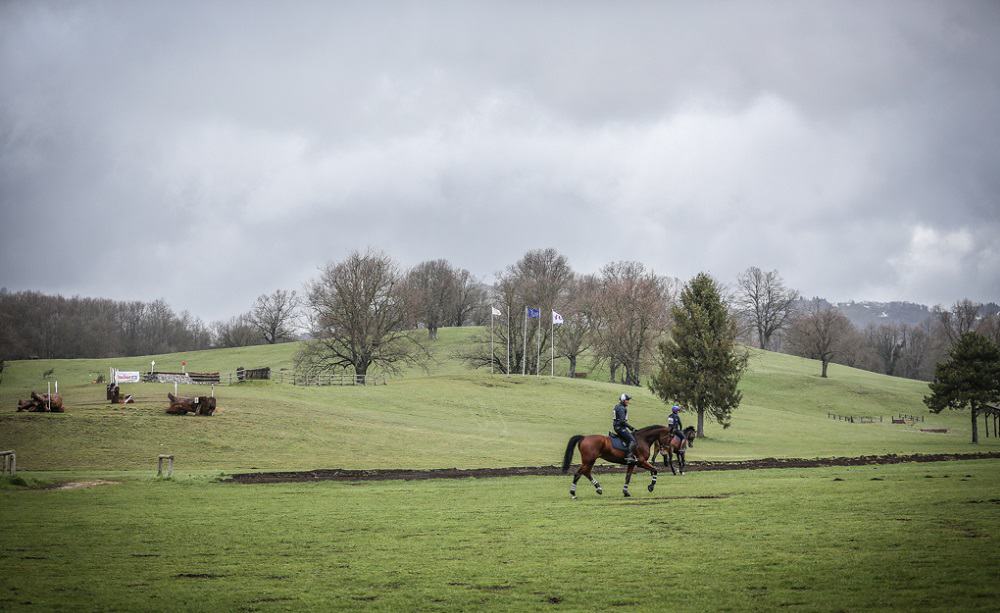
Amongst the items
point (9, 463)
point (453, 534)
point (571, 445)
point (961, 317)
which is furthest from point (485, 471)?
point (961, 317)

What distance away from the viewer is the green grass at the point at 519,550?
1111 cm

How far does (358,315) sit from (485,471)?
5882cm

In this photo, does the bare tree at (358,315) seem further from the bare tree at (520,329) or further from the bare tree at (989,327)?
the bare tree at (989,327)

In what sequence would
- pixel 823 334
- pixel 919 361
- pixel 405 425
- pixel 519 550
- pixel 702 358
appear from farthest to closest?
pixel 919 361 → pixel 823 334 → pixel 702 358 → pixel 405 425 → pixel 519 550

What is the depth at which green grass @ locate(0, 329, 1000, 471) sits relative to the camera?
40.0 m

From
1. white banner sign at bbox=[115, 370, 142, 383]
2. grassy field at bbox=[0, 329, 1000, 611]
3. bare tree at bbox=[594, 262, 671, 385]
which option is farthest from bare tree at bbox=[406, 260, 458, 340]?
grassy field at bbox=[0, 329, 1000, 611]

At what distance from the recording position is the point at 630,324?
98250 mm

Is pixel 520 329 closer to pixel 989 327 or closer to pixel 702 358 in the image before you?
pixel 702 358

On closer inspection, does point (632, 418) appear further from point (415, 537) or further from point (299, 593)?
point (299, 593)

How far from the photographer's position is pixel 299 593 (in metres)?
11.7

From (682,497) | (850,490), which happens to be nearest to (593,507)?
(682,497)

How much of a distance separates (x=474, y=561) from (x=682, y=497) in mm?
10542

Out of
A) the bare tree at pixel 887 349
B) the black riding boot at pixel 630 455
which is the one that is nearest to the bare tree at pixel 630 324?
the black riding boot at pixel 630 455

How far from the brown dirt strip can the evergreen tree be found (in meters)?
24.6
